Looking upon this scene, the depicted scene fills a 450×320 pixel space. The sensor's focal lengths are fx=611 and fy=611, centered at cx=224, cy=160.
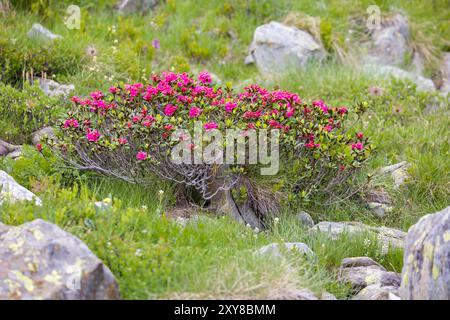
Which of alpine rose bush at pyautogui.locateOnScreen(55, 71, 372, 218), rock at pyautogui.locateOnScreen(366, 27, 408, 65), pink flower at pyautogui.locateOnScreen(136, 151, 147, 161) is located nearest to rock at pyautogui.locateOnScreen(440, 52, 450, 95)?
rock at pyautogui.locateOnScreen(366, 27, 408, 65)

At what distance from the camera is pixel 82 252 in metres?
3.79

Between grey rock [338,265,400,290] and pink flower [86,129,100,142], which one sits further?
pink flower [86,129,100,142]

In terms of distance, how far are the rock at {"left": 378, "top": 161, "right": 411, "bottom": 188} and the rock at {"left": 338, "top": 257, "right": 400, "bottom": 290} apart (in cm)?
210

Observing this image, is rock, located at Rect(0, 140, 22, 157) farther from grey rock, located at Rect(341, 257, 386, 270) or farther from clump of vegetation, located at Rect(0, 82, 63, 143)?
grey rock, located at Rect(341, 257, 386, 270)

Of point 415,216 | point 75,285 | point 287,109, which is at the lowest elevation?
point 415,216

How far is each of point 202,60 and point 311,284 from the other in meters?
6.13

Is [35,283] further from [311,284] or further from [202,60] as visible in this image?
[202,60]

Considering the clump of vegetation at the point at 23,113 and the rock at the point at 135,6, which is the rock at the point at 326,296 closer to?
the clump of vegetation at the point at 23,113

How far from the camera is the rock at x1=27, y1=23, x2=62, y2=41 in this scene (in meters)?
8.47

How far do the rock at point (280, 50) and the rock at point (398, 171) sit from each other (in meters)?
3.09

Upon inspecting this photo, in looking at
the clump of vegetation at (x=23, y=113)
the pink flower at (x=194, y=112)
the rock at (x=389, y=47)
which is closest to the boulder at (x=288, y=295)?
the pink flower at (x=194, y=112)

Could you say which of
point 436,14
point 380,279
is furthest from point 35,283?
point 436,14

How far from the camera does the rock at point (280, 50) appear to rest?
9781 mm

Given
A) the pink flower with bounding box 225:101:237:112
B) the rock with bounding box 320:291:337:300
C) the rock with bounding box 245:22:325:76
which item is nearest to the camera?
the rock with bounding box 320:291:337:300
